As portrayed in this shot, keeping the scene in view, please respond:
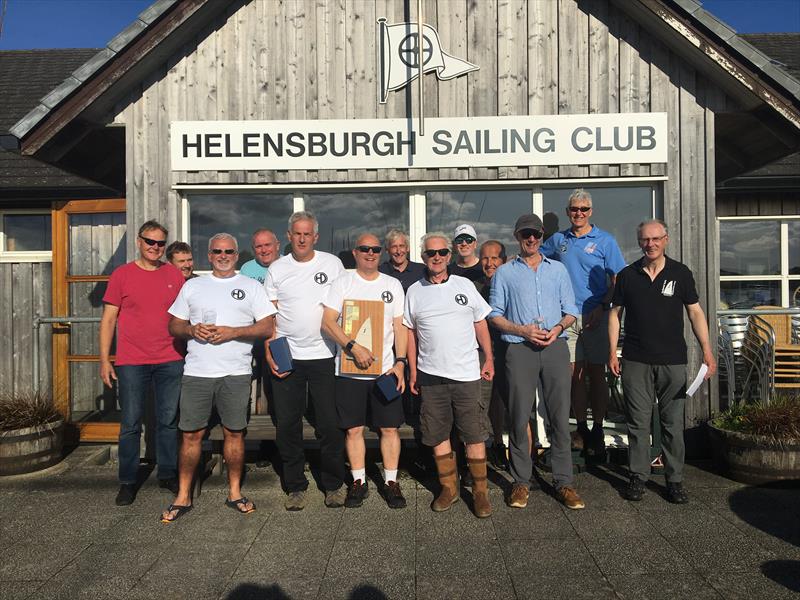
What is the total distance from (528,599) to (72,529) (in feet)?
10.3

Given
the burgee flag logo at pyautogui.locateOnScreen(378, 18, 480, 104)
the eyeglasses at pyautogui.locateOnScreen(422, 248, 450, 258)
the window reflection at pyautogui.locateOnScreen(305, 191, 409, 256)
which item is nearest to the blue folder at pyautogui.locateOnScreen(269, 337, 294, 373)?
the eyeglasses at pyautogui.locateOnScreen(422, 248, 450, 258)

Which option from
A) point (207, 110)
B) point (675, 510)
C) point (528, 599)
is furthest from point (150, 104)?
point (675, 510)

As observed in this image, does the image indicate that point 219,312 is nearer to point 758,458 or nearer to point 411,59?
point 411,59

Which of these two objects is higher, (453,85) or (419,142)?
(453,85)

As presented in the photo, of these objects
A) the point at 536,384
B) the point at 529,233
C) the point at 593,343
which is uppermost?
the point at 529,233

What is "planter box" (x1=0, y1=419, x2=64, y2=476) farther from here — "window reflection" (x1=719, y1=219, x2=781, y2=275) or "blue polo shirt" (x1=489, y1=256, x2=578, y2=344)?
"window reflection" (x1=719, y1=219, x2=781, y2=275)

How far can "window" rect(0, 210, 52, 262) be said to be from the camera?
24.3 ft

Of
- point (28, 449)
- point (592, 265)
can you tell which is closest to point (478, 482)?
point (592, 265)

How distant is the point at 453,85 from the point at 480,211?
1208mm

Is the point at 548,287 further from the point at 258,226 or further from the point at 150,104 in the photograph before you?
the point at 150,104

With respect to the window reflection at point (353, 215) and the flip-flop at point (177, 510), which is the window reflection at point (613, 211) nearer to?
the window reflection at point (353, 215)

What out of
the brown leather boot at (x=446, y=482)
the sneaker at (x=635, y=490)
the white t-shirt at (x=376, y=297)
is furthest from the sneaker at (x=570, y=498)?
the white t-shirt at (x=376, y=297)

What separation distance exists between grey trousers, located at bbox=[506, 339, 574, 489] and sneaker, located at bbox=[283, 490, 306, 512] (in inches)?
63.5

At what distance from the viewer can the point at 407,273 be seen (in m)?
4.81
